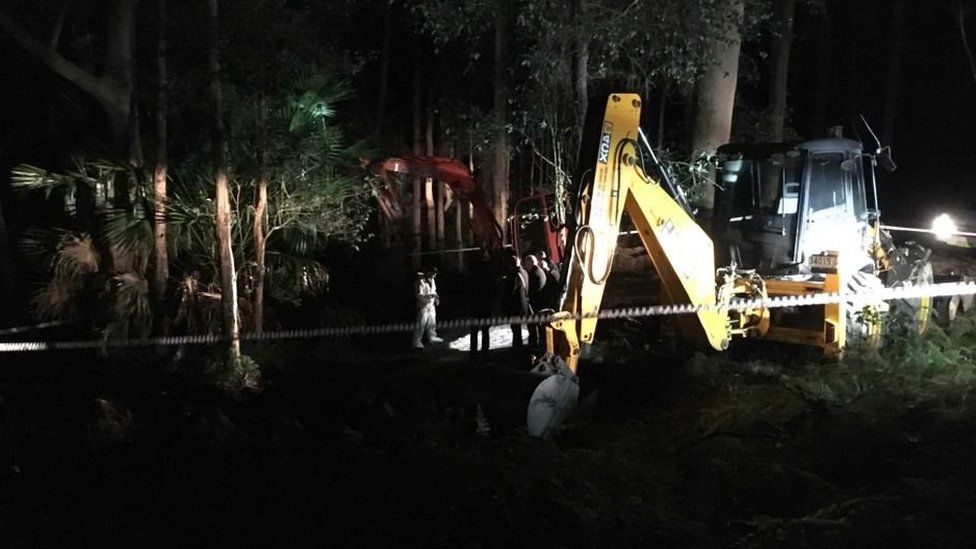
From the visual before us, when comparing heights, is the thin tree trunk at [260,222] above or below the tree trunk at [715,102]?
below

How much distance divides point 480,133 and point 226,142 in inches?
290

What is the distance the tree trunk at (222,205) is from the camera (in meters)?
10.8

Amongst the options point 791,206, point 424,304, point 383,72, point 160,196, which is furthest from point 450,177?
point 383,72

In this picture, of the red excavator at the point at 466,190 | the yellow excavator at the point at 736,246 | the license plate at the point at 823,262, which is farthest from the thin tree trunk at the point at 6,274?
the license plate at the point at 823,262

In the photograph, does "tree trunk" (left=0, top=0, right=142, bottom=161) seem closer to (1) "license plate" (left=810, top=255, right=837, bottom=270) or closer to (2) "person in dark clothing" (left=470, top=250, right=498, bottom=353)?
(2) "person in dark clothing" (left=470, top=250, right=498, bottom=353)

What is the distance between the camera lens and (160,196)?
39.3ft

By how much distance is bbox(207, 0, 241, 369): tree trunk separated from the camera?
1081cm

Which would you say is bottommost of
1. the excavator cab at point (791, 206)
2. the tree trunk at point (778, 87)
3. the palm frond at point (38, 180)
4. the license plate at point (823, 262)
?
the license plate at point (823, 262)

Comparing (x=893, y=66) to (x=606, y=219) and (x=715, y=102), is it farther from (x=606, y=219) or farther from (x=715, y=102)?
(x=606, y=219)

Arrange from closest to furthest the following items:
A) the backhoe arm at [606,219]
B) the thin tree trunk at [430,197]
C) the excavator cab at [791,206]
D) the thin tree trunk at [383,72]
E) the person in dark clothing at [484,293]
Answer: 1. the backhoe arm at [606,219]
2. the excavator cab at [791,206]
3. the person in dark clothing at [484,293]
4. the thin tree trunk at [430,197]
5. the thin tree trunk at [383,72]

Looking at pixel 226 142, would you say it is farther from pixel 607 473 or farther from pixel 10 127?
pixel 10 127

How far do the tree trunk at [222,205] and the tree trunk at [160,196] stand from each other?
120 centimetres

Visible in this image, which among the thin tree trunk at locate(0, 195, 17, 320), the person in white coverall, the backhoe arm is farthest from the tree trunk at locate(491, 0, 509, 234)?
the thin tree trunk at locate(0, 195, 17, 320)

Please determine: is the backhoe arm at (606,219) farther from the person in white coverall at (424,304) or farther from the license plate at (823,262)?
the person in white coverall at (424,304)
